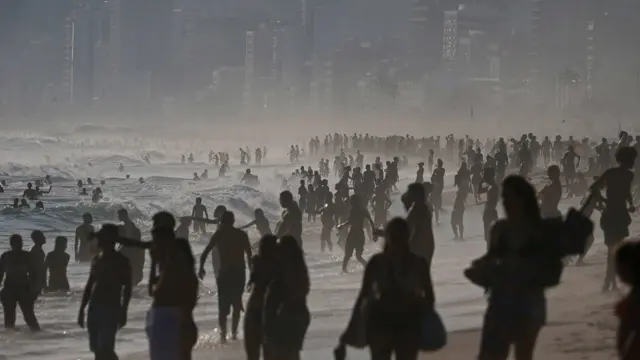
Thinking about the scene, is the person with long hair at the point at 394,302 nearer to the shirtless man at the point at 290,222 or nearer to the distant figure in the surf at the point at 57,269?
the shirtless man at the point at 290,222

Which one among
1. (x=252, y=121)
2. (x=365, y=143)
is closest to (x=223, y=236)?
(x=365, y=143)

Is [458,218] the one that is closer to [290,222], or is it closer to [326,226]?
[326,226]

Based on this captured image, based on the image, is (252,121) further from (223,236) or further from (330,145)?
(223,236)

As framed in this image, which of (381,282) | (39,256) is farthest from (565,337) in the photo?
(39,256)

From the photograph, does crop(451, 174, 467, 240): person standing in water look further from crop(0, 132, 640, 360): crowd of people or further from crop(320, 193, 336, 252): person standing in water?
crop(0, 132, 640, 360): crowd of people

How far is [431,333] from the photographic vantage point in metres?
5.49

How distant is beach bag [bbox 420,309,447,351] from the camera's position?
18.0 feet

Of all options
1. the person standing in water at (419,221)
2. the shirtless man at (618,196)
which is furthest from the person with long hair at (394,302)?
the shirtless man at (618,196)

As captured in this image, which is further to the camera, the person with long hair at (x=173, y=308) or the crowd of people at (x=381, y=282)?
the person with long hair at (x=173, y=308)

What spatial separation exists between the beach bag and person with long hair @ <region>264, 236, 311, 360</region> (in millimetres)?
1408

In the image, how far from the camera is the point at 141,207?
3691 cm

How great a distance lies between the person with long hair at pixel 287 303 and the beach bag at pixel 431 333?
1.41 metres

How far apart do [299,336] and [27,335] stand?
606 cm

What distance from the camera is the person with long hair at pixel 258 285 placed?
6.98 metres
